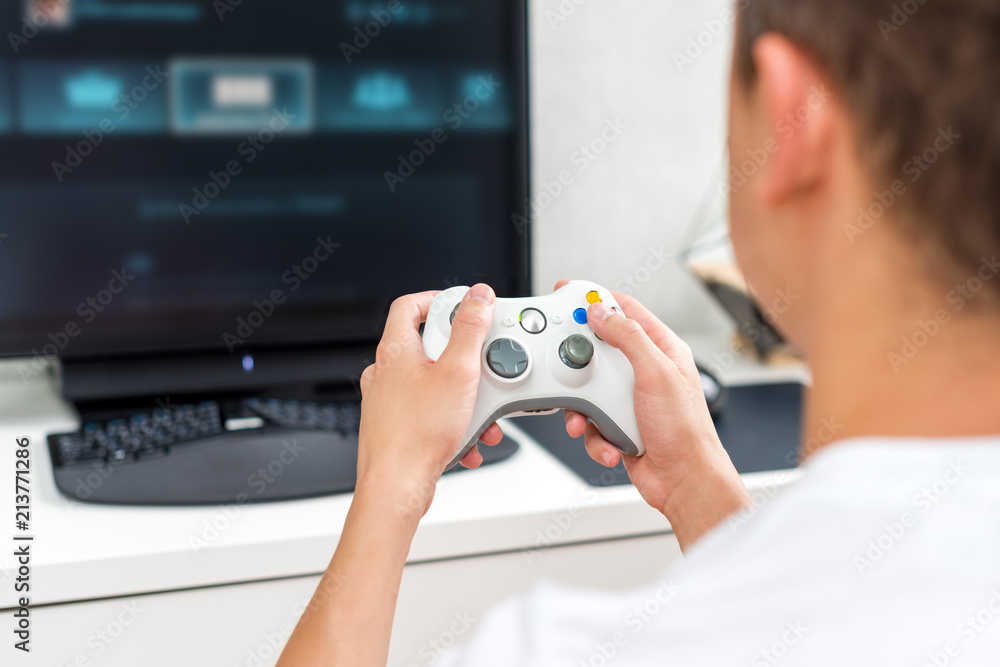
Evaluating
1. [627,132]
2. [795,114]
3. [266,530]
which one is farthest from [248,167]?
[795,114]

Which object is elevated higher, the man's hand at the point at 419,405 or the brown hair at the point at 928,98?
the brown hair at the point at 928,98

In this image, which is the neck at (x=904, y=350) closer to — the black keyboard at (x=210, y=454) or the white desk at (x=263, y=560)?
the white desk at (x=263, y=560)

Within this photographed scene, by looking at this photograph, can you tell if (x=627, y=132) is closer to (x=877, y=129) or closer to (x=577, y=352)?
(x=577, y=352)

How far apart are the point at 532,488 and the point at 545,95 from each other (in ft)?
2.35

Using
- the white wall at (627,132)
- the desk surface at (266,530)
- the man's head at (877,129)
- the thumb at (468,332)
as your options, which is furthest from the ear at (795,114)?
the white wall at (627,132)

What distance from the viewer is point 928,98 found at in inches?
12.9

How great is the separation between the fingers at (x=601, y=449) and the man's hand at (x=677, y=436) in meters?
0.03

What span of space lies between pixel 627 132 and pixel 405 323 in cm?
84

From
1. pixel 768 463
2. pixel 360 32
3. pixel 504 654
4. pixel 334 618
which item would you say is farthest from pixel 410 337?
pixel 360 32

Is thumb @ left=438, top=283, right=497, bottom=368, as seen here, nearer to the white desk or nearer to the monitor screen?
the white desk

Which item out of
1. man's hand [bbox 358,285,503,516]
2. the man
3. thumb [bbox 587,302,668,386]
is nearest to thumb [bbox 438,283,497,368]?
man's hand [bbox 358,285,503,516]

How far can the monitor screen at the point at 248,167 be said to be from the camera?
979 mm

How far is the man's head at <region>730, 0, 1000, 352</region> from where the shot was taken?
32 centimetres

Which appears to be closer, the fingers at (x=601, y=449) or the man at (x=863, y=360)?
the man at (x=863, y=360)
